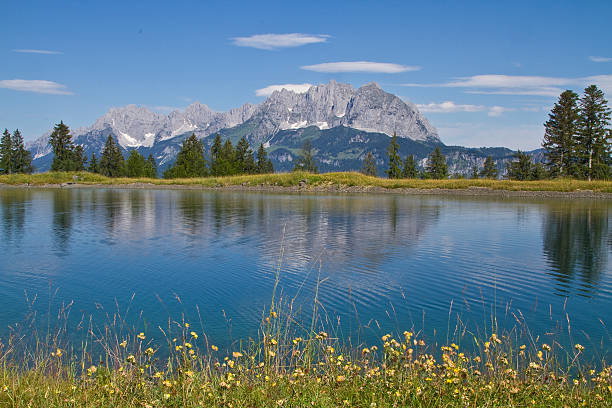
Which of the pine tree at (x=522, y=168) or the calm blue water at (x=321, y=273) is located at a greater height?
the pine tree at (x=522, y=168)

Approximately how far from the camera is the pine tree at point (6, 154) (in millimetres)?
124875

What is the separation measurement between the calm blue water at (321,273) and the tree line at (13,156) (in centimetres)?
11281

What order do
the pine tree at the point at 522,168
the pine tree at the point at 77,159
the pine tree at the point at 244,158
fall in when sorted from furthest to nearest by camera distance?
the pine tree at the point at 244,158 < the pine tree at the point at 77,159 < the pine tree at the point at 522,168

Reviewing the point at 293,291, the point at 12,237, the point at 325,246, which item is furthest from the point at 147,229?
the point at 293,291

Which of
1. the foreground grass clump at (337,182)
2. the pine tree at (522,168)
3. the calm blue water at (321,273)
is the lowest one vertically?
the calm blue water at (321,273)

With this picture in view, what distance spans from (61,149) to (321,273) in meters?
128

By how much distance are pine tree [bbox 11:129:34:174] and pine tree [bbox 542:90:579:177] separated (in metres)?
131

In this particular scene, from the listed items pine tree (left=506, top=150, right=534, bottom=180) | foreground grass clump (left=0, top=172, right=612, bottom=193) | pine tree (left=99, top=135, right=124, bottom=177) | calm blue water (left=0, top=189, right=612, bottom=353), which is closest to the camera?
calm blue water (left=0, top=189, right=612, bottom=353)

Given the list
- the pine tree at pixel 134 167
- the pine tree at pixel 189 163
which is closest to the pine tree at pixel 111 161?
the pine tree at pixel 134 167

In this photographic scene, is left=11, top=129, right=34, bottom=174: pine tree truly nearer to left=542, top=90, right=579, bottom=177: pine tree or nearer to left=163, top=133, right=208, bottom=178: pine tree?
left=163, top=133, right=208, bottom=178: pine tree

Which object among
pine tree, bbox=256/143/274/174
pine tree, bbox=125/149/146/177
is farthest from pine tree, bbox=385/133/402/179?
pine tree, bbox=125/149/146/177

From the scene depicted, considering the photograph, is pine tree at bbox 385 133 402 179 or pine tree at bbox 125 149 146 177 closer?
pine tree at bbox 385 133 402 179

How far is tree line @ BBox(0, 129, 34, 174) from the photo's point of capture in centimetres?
12581

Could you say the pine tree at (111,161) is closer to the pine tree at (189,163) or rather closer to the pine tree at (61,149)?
the pine tree at (61,149)
